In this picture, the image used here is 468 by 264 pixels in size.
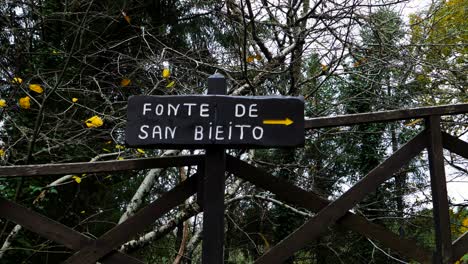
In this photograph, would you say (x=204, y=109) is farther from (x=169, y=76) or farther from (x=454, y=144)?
(x=169, y=76)

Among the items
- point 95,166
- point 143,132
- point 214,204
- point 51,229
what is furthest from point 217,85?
point 51,229

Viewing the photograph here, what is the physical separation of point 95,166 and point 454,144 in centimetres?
188

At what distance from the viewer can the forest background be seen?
172 inches

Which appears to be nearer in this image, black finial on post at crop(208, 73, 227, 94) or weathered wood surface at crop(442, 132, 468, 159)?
black finial on post at crop(208, 73, 227, 94)

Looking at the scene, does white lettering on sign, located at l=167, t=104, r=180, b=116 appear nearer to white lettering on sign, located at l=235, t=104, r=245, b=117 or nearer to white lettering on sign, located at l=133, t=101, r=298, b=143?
white lettering on sign, located at l=133, t=101, r=298, b=143

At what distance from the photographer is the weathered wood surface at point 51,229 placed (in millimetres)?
2027

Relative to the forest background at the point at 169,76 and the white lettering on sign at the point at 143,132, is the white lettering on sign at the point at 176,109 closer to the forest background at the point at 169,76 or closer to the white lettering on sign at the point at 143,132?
the white lettering on sign at the point at 143,132

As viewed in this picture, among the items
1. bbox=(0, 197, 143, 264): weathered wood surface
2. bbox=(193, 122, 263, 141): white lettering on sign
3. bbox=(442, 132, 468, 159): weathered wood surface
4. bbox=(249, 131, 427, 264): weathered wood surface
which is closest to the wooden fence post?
bbox=(193, 122, 263, 141): white lettering on sign

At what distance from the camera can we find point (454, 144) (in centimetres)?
226

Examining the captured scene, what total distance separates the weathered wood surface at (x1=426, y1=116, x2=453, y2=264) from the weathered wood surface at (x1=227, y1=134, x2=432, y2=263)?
0.07 meters

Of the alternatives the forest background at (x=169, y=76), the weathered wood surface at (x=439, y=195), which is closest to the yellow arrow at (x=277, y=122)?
the weathered wood surface at (x=439, y=195)

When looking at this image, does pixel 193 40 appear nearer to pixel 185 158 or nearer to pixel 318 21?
pixel 318 21

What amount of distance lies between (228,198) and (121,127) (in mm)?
1544

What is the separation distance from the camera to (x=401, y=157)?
2174 millimetres
